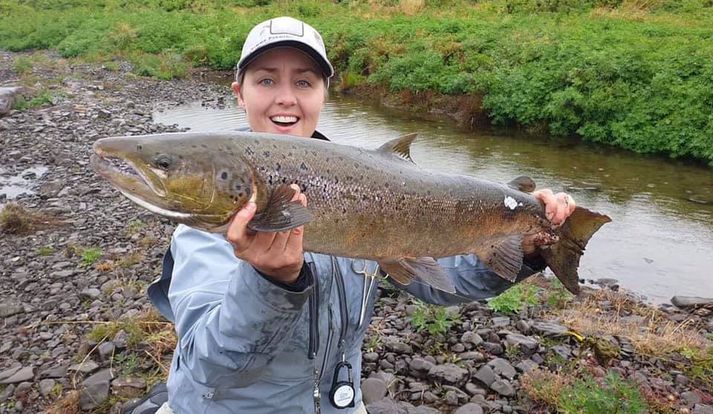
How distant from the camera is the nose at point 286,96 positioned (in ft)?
9.70

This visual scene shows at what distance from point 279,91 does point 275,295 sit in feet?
4.00

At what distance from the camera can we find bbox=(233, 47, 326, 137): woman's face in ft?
9.75

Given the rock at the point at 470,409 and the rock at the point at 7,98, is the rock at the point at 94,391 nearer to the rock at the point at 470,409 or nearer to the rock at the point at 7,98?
the rock at the point at 470,409

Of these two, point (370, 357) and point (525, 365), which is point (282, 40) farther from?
point (525, 365)

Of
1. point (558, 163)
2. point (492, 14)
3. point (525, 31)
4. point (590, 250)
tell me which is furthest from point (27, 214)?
point (492, 14)

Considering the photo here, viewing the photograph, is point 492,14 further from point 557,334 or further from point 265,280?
point 265,280

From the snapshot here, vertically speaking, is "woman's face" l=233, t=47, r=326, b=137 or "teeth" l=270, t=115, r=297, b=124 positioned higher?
"woman's face" l=233, t=47, r=326, b=137

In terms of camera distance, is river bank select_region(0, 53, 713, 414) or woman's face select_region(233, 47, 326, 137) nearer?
woman's face select_region(233, 47, 326, 137)

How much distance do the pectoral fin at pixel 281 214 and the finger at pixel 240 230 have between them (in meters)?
0.03

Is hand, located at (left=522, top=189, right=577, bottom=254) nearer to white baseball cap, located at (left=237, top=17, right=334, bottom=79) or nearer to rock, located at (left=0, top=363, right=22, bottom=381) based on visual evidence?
white baseball cap, located at (left=237, top=17, right=334, bottom=79)

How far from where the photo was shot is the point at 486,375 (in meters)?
4.89

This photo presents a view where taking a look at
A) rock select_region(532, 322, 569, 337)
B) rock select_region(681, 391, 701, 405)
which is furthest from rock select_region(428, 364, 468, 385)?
rock select_region(681, 391, 701, 405)

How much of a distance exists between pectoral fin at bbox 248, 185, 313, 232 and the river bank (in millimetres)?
2555

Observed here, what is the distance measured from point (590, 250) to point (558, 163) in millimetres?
4753
